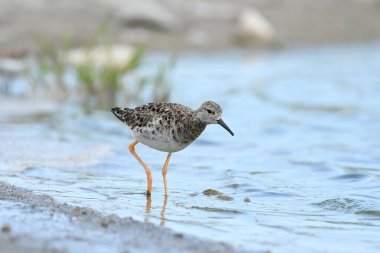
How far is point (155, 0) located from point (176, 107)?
17445 millimetres

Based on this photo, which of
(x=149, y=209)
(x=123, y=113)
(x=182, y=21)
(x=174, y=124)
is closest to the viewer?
(x=149, y=209)

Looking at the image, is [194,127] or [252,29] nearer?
[194,127]

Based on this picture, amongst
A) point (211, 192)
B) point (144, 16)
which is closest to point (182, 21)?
point (144, 16)

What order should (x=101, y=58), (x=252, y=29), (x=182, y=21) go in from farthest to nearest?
(x=182, y=21)
(x=252, y=29)
(x=101, y=58)

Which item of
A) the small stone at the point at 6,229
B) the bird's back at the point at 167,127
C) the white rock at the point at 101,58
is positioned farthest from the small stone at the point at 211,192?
the white rock at the point at 101,58

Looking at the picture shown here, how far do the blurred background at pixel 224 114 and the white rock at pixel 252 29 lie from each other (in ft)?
0.15

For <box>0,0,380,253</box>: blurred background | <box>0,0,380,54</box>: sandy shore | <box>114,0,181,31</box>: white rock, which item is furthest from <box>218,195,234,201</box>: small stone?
<box>114,0,181,31</box>: white rock

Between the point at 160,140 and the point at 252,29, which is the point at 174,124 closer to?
the point at 160,140

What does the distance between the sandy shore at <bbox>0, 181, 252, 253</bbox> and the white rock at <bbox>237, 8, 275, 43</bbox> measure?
17.4m

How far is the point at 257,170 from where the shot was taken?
381 inches

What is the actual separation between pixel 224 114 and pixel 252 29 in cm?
958

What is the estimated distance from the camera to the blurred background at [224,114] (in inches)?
278

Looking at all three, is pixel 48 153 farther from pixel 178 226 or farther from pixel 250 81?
pixel 250 81

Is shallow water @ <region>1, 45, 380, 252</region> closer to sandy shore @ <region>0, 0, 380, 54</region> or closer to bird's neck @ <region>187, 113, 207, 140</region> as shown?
bird's neck @ <region>187, 113, 207, 140</region>
